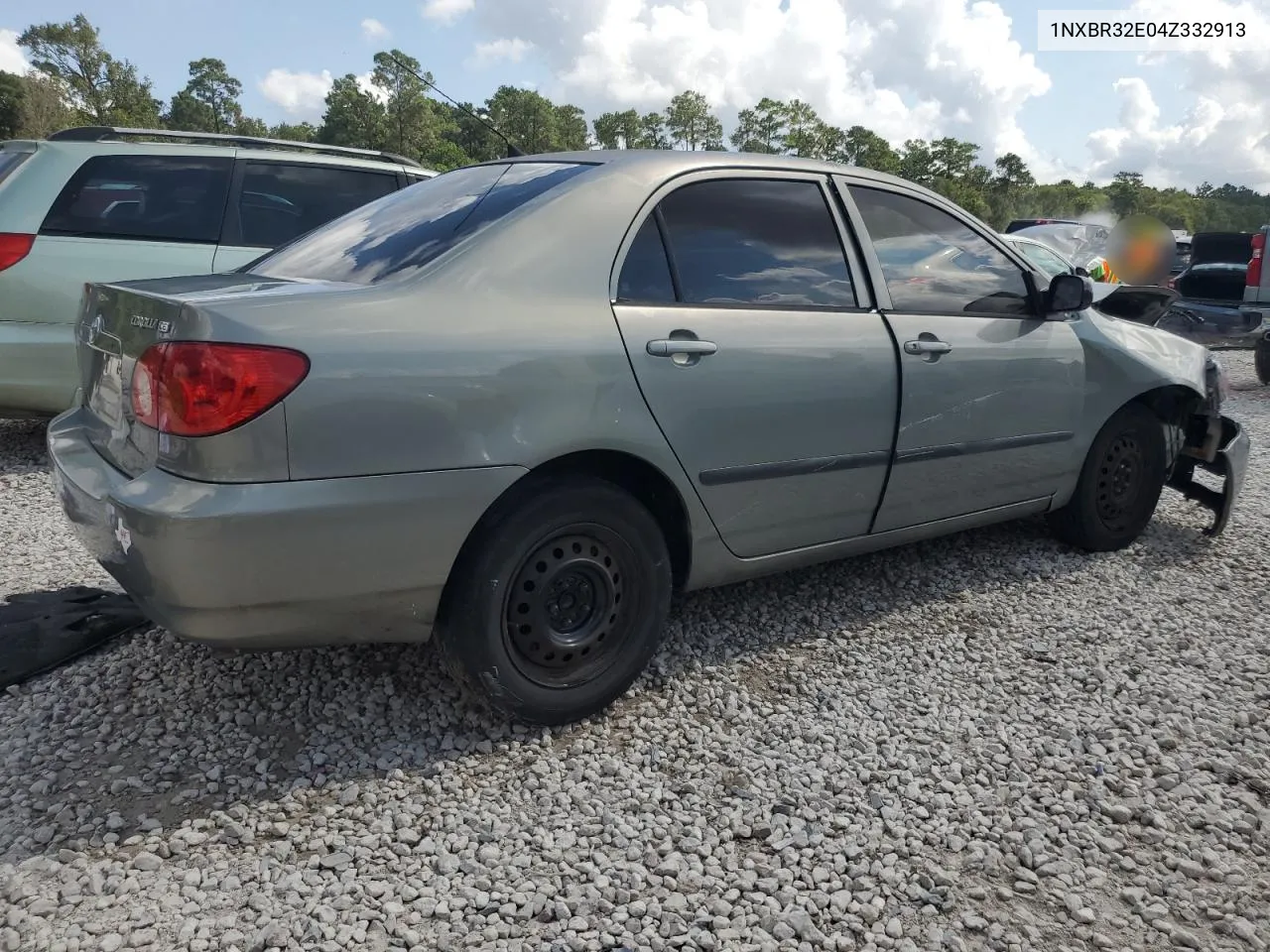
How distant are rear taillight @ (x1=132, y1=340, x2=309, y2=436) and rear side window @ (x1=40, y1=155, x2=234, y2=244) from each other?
12.4ft

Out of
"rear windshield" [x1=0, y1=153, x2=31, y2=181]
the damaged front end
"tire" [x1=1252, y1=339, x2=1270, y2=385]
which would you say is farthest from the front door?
"tire" [x1=1252, y1=339, x2=1270, y2=385]

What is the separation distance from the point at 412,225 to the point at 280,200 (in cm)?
353

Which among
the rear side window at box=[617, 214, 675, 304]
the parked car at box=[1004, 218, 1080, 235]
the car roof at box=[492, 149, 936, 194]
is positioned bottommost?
the rear side window at box=[617, 214, 675, 304]

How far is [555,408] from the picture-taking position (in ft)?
8.59

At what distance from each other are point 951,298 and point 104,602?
10.8 feet

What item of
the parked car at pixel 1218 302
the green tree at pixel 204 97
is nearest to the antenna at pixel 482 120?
the parked car at pixel 1218 302

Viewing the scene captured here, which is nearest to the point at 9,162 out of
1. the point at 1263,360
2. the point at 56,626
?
the point at 56,626

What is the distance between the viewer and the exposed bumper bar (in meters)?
4.66

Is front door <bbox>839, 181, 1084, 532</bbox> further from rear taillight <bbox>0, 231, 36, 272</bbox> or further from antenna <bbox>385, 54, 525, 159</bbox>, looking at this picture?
rear taillight <bbox>0, 231, 36, 272</bbox>

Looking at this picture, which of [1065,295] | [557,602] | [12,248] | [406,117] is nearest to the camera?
[557,602]

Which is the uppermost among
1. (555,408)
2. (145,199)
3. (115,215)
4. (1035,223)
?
(1035,223)

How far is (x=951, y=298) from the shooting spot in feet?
12.2

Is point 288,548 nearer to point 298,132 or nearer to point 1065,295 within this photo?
point 1065,295

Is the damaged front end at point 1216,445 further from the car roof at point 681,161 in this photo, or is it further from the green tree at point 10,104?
the green tree at point 10,104
